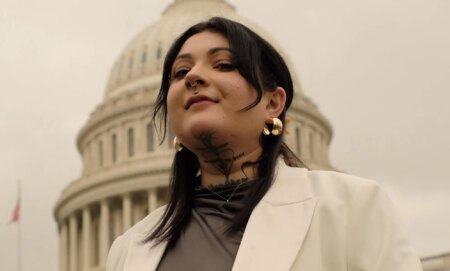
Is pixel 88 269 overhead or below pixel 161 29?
below

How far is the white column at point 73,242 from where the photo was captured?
72.8 m

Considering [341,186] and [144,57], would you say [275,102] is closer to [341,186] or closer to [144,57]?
[341,186]

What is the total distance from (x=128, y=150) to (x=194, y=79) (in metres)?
70.0

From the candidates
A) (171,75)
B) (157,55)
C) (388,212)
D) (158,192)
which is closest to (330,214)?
(388,212)

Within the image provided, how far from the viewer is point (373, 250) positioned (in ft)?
12.2

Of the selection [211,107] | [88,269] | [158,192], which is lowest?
[88,269]

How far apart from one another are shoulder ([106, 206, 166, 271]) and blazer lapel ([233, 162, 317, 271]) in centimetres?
59

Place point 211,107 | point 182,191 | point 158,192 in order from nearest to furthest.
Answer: point 211,107 < point 182,191 < point 158,192

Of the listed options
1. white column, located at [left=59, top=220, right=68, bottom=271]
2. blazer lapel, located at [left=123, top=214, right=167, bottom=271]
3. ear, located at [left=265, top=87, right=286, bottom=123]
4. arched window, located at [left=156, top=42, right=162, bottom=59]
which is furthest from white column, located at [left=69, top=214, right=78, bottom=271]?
ear, located at [left=265, top=87, right=286, bottom=123]

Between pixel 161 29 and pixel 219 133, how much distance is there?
245ft

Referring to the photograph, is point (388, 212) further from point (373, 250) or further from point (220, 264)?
point (220, 264)

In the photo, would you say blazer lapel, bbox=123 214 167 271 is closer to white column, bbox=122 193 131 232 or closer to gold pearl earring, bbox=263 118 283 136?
gold pearl earring, bbox=263 118 283 136

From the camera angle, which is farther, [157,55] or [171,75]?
[157,55]

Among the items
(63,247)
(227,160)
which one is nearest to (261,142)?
(227,160)
